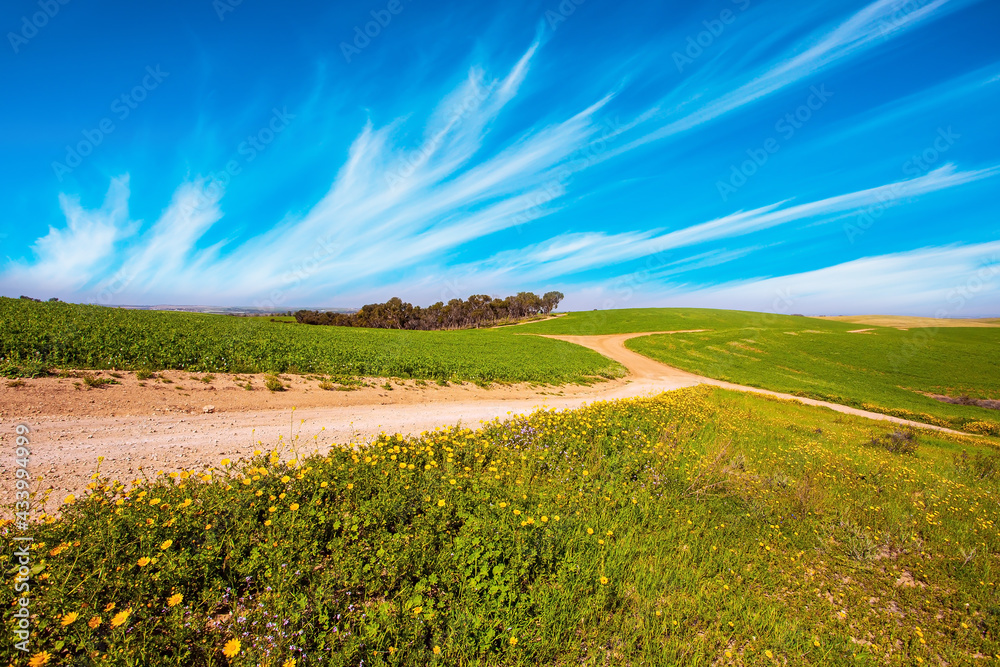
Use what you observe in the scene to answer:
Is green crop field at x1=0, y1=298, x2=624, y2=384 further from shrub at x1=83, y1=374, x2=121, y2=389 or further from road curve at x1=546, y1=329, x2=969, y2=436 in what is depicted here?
road curve at x1=546, y1=329, x2=969, y2=436

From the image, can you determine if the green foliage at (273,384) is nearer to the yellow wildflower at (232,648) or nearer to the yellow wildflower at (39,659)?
the yellow wildflower at (39,659)

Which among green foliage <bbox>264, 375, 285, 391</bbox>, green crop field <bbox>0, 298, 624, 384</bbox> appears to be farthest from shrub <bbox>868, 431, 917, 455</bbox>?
green foliage <bbox>264, 375, 285, 391</bbox>

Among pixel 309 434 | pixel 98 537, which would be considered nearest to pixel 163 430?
pixel 309 434

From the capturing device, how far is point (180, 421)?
9125mm

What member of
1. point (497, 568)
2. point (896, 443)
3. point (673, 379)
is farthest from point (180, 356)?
point (673, 379)

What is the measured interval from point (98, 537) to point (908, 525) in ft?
38.4

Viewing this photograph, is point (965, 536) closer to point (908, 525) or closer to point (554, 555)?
point (908, 525)

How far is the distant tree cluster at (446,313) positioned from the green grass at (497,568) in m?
96.2

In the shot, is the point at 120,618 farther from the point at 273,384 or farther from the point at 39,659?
the point at 273,384

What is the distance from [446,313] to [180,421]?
333ft

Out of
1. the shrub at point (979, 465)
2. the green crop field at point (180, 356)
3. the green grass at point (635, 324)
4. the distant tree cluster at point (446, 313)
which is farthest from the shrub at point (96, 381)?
the distant tree cluster at point (446, 313)

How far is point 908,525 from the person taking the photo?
21.0ft

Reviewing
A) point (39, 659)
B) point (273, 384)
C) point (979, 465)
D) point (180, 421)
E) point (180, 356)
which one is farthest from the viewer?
point (180, 356)

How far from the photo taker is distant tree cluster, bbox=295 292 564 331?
328 feet
